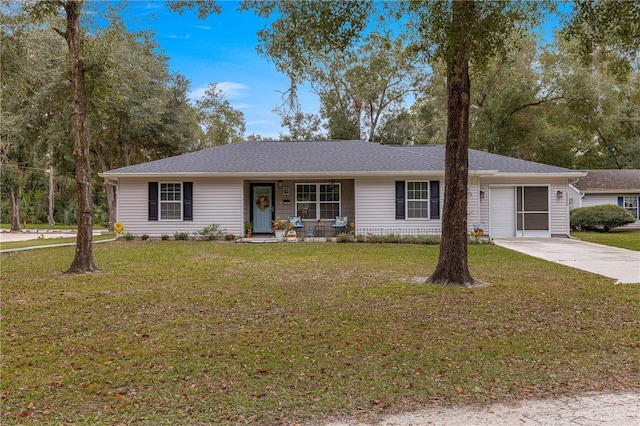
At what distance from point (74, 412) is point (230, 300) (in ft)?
10.5

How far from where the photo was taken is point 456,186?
7043 mm

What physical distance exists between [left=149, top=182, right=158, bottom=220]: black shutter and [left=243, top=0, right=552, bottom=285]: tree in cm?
1044

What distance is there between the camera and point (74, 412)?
9.62 ft

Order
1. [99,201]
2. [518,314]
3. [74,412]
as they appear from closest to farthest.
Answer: [74,412] < [518,314] < [99,201]

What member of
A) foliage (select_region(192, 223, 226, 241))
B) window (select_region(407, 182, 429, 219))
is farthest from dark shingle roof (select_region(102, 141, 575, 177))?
foliage (select_region(192, 223, 226, 241))

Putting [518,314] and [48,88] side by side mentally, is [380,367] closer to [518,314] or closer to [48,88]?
[518,314]

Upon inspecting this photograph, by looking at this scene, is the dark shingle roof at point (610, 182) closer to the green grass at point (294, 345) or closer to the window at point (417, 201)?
the window at point (417, 201)

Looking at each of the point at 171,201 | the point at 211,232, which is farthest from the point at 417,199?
the point at 171,201

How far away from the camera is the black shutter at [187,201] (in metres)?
15.7

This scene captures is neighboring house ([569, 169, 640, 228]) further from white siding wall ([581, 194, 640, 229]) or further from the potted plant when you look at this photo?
the potted plant

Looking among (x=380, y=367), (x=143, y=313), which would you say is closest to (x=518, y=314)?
(x=380, y=367)

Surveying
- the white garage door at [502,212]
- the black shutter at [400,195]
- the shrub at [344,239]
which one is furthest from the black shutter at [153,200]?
the white garage door at [502,212]

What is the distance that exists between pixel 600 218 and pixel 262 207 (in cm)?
1640

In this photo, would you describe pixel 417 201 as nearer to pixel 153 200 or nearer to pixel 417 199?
pixel 417 199
